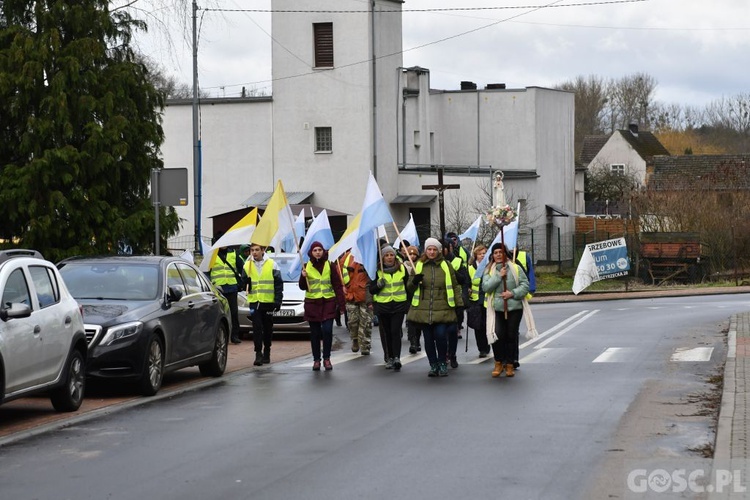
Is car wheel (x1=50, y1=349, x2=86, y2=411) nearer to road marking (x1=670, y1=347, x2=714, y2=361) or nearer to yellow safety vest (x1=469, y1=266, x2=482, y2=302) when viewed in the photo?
yellow safety vest (x1=469, y1=266, x2=482, y2=302)

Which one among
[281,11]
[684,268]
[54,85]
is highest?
[281,11]

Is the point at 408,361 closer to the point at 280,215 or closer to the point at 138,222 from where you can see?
the point at 280,215

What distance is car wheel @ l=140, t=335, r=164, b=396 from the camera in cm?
1427

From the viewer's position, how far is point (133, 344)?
46.2ft

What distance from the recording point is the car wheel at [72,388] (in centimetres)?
1288

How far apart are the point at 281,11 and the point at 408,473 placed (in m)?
44.9

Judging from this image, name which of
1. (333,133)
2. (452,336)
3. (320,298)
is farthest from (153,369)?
(333,133)

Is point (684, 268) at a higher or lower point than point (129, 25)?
lower

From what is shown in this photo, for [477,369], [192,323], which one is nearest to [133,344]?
[192,323]

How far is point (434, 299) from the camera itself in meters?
16.4

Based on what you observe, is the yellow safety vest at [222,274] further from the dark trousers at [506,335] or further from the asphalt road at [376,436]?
the dark trousers at [506,335]

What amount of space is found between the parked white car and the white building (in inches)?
1471

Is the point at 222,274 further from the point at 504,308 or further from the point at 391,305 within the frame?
the point at 504,308

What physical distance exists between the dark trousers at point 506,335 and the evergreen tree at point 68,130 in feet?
28.4
